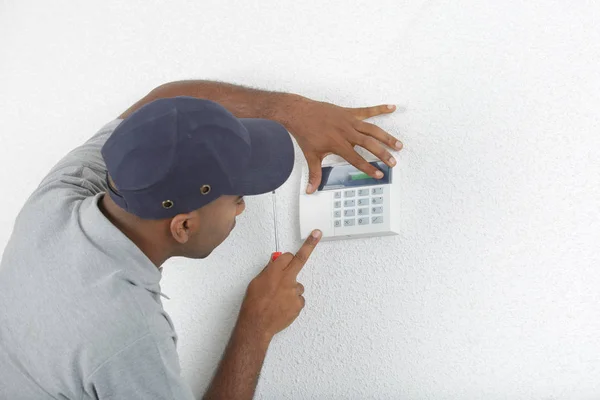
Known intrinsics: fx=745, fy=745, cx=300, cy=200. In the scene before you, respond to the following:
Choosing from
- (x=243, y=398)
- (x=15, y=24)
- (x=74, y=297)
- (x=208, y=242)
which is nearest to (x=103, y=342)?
(x=74, y=297)

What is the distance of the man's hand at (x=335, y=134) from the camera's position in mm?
1231

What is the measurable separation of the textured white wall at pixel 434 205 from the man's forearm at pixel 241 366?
75mm

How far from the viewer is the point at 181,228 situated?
1.08 metres

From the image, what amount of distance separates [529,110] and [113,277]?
0.67 m

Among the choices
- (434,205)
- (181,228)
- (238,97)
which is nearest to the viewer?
(181,228)

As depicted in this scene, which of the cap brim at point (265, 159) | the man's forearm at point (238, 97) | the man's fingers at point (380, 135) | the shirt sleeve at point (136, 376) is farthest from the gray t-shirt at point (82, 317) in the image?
the man's fingers at point (380, 135)

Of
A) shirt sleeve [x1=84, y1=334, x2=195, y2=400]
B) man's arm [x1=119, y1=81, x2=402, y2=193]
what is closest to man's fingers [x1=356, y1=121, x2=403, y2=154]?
man's arm [x1=119, y1=81, x2=402, y2=193]

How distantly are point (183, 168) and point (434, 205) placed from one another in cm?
43

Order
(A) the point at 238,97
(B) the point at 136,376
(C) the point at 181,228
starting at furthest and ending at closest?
(A) the point at 238,97, (C) the point at 181,228, (B) the point at 136,376

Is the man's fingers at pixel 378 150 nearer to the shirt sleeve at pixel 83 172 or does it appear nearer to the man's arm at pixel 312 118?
the man's arm at pixel 312 118

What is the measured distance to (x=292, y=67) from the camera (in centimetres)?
135

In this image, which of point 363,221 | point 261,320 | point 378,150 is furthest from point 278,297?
point 378,150

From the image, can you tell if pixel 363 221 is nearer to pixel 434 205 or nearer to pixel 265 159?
pixel 434 205

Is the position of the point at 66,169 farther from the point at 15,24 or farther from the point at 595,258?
the point at 595,258
